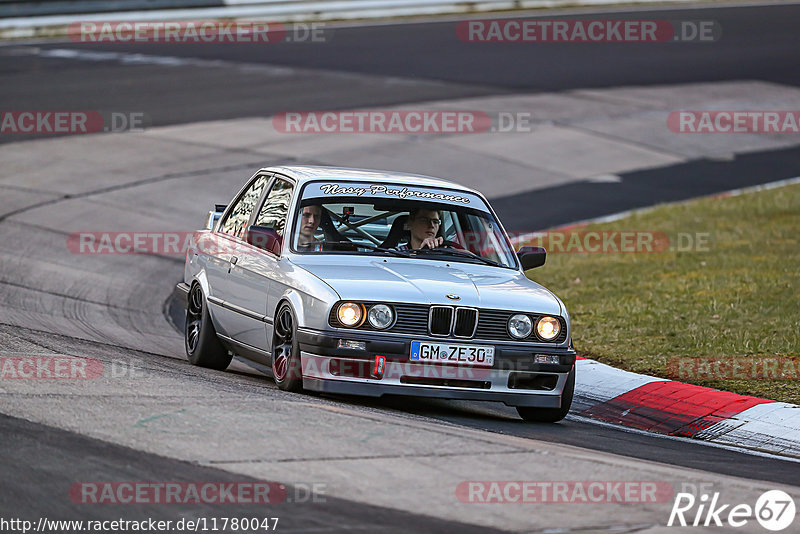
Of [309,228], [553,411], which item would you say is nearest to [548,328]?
[553,411]

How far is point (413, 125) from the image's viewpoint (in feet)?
76.9

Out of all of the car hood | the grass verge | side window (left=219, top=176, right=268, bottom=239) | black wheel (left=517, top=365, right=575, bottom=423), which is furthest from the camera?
the grass verge

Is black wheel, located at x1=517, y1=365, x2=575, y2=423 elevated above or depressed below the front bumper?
below

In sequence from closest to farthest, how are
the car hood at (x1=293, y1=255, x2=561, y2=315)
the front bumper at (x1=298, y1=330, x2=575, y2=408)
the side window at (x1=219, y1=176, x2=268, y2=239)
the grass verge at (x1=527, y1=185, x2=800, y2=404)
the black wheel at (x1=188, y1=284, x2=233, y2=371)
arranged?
the front bumper at (x1=298, y1=330, x2=575, y2=408), the car hood at (x1=293, y1=255, x2=561, y2=315), the black wheel at (x1=188, y1=284, x2=233, y2=371), the side window at (x1=219, y1=176, x2=268, y2=239), the grass verge at (x1=527, y1=185, x2=800, y2=404)

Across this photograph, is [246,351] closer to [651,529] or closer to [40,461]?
[40,461]

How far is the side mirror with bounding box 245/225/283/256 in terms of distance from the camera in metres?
8.94

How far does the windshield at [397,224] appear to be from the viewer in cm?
911

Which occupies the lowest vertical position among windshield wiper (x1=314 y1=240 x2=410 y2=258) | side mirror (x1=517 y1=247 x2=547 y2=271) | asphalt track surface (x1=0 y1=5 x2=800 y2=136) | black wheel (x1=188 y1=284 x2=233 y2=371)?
black wheel (x1=188 y1=284 x2=233 y2=371)

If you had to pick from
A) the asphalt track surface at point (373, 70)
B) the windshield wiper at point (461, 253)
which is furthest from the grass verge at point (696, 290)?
the asphalt track surface at point (373, 70)

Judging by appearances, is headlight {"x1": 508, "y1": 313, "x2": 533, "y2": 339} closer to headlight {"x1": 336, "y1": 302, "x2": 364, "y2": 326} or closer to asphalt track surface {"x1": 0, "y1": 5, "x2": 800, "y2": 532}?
asphalt track surface {"x1": 0, "y1": 5, "x2": 800, "y2": 532}

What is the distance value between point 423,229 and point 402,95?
1640cm

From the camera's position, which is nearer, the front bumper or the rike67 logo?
the rike67 logo

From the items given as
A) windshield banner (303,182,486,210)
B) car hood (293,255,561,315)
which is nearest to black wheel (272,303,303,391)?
car hood (293,255,561,315)

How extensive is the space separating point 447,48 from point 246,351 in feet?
76.7
